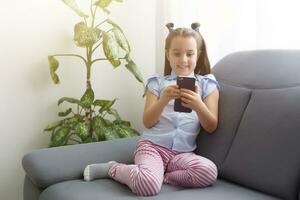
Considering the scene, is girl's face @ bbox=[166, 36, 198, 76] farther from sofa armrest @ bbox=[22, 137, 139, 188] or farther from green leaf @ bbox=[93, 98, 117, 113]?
green leaf @ bbox=[93, 98, 117, 113]

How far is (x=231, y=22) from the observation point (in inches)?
77.5

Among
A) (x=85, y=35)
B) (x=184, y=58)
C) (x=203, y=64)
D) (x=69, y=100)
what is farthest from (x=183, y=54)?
(x=69, y=100)

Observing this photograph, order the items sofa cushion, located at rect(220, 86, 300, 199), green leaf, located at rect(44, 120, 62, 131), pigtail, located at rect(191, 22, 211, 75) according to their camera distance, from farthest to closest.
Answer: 1. green leaf, located at rect(44, 120, 62, 131)
2. pigtail, located at rect(191, 22, 211, 75)
3. sofa cushion, located at rect(220, 86, 300, 199)

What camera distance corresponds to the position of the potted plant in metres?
2.12

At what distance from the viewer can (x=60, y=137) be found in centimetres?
212

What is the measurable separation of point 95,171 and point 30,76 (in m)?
0.92

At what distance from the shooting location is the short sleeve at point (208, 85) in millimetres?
1703

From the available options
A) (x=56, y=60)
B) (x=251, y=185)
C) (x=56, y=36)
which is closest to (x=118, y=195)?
(x=251, y=185)

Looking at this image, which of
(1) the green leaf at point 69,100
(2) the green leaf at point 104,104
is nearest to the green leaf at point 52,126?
(1) the green leaf at point 69,100

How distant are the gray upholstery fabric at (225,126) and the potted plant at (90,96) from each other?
65 cm

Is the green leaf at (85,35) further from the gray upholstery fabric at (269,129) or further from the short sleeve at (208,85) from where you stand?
the gray upholstery fabric at (269,129)

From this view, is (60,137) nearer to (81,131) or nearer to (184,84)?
(81,131)

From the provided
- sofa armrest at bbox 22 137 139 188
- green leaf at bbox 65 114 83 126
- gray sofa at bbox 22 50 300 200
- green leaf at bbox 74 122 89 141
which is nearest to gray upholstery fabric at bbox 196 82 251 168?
gray sofa at bbox 22 50 300 200

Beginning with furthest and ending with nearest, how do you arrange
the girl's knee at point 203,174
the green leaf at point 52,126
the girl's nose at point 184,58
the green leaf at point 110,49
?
the green leaf at point 52,126
the green leaf at point 110,49
the girl's nose at point 184,58
the girl's knee at point 203,174
